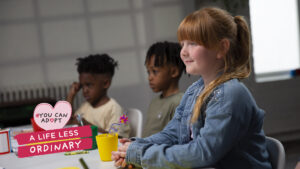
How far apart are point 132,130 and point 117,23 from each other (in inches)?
98.2

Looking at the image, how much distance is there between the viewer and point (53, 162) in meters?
1.28

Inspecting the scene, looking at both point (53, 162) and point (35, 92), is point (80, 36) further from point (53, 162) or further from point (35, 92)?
point (53, 162)

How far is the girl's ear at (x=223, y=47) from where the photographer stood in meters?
1.07

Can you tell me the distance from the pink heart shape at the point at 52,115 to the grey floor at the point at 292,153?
2560mm

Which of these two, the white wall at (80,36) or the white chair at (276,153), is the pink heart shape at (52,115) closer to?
the white chair at (276,153)

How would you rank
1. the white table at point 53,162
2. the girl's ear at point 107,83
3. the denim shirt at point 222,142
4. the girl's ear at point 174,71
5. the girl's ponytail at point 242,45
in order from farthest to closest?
the girl's ear at point 107,83 → the girl's ear at point 174,71 → the white table at point 53,162 → the girl's ponytail at point 242,45 → the denim shirt at point 222,142

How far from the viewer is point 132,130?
7.35 ft

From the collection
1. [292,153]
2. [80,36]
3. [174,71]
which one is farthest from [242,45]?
[80,36]

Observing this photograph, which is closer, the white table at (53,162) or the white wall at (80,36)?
the white table at (53,162)

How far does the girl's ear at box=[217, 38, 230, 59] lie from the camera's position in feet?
3.52

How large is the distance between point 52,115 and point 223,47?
1.72ft

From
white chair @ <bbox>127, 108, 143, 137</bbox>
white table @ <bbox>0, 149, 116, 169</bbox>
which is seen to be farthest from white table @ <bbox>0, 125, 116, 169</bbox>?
white chair @ <bbox>127, 108, 143, 137</bbox>

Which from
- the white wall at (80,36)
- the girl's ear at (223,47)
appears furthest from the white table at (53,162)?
the white wall at (80,36)

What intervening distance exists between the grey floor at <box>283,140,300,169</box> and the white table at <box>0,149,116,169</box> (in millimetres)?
2373
